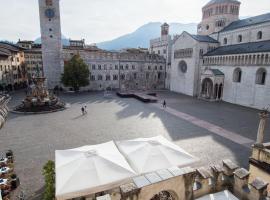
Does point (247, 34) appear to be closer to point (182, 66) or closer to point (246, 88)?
point (246, 88)

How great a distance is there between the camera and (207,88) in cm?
3944

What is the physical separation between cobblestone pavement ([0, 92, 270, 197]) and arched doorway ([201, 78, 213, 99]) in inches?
431

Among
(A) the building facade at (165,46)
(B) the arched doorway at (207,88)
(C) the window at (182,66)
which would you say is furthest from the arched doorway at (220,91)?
(A) the building facade at (165,46)

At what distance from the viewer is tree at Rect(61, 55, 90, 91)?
41.6 meters

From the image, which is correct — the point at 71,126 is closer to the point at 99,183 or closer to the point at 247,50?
the point at 99,183

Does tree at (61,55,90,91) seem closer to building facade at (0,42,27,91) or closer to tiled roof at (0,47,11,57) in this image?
tiled roof at (0,47,11,57)

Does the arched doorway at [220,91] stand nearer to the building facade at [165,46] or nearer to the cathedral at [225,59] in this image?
the cathedral at [225,59]

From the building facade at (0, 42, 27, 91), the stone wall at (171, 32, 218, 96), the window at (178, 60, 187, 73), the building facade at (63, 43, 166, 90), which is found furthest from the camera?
the building facade at (63, 43, 166, 90)

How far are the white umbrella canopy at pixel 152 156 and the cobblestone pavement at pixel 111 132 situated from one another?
4.54 metres

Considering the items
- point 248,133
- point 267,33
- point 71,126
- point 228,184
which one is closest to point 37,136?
point 71,126

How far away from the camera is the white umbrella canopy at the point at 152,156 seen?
8.64 m

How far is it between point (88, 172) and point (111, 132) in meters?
10.8

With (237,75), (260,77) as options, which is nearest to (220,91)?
(237,75)

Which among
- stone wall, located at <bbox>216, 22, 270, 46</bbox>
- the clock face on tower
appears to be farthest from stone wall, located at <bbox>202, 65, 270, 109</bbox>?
the clock face on tower
